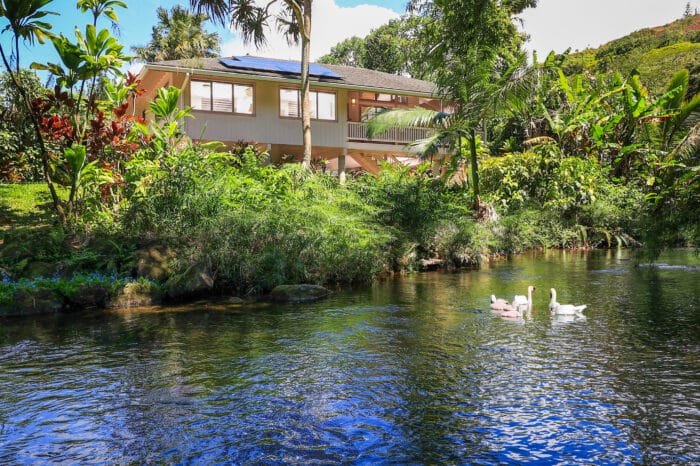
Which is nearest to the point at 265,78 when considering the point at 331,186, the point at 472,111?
the point at 472,111

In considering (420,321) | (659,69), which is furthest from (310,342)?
(659,69)

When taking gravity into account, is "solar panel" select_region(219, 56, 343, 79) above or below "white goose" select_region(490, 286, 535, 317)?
above

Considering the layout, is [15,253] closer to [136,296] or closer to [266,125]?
[136,296]

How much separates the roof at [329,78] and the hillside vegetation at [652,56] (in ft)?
40.0

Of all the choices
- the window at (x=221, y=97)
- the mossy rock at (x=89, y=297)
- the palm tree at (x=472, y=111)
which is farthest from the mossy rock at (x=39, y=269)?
the window at (x=221, y=97)

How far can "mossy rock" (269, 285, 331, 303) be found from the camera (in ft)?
38.8

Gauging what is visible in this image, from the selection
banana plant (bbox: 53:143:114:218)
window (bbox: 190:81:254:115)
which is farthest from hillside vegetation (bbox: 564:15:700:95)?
banana plant (bbox: 53:143:114:218)

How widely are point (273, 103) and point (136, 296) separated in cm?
1638

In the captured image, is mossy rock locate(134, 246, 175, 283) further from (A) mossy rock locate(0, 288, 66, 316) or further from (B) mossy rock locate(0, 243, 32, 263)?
(B) mossy rock locate(0, 243, 32, 263)

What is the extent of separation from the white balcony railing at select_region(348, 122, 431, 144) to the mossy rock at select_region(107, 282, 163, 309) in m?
17.6

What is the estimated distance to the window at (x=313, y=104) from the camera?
27.6 meters

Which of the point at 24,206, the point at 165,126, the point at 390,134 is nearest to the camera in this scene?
the point at 165,126

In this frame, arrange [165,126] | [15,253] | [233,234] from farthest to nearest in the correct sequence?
1. [165,126]
2. [15,253]
3. [233,234]

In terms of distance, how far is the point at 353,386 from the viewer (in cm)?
634
